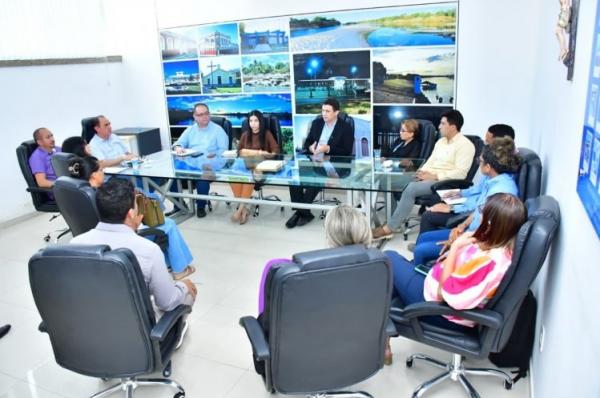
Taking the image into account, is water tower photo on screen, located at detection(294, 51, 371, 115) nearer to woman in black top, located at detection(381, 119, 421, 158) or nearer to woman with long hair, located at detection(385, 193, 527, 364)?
woman in black top, located at detection(381, 119, 421, 158)

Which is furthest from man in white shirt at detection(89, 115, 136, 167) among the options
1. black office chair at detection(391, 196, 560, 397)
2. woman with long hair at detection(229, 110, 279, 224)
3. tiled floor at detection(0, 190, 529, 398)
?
black office chair at detection(391, 196, 560, 397)

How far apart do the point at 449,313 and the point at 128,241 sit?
150cm

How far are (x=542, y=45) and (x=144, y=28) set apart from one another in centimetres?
492

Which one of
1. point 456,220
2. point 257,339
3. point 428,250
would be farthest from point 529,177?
point 257,339

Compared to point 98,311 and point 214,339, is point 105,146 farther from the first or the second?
point 98,311

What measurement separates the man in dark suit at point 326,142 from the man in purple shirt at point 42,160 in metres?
2.39

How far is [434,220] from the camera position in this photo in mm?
3617

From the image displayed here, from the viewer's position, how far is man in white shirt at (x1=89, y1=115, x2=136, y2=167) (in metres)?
5.01

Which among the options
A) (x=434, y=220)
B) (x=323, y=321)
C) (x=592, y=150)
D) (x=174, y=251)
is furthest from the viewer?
(x=434, y=220)

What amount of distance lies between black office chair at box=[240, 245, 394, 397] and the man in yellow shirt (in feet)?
7.26

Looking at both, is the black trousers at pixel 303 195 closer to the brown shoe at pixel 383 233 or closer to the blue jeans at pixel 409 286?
the brown shoe at pixel 383 233

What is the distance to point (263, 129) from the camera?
17.2 ft

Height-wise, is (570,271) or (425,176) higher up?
(570,271)

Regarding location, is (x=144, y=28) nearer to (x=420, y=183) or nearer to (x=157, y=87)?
(x=157, y=87)
